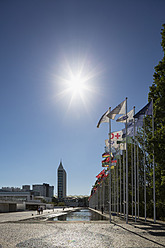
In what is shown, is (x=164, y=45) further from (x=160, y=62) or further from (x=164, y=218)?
(x=164, y=218)

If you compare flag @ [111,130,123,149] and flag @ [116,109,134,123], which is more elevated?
flag @ [116,109,134,123]

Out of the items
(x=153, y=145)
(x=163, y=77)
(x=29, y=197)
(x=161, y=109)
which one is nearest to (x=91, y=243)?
(x=153, y=145)

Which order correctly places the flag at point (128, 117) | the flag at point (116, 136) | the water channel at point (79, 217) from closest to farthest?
the flag at point (128, 117), the flag at point (116, 136), the water channel at point (79, 217)

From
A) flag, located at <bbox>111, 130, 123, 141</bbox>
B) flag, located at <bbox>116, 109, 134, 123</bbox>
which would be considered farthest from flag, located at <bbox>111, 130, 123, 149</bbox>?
flag, located at <bbox>116, 109, 134, 123</bbox>

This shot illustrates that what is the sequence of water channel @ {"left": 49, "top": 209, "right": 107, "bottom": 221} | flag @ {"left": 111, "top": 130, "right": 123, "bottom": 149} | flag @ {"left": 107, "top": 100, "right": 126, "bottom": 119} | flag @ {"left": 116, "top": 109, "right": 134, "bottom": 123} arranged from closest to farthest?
1. flag @ {"left": 107, "top": 100, "right": 126, "bottom": 119}
2. flag @ {"left": 116, "top": 109, "right": 134, "bottom": 123}
3. flag @ {"left": 111, "top": 130, "right": 123, "bottom": 149}
4. water channel @ {"left": 49, "top": 209, "right": 107, "bottom": 221}

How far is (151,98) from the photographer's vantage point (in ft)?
81.7

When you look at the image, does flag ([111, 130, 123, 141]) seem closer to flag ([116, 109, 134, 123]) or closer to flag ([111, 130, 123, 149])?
flag ([111, 130, 123, 149])

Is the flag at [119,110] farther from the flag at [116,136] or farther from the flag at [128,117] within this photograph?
the flag at [116,136]

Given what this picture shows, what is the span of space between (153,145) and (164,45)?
839 centimetres

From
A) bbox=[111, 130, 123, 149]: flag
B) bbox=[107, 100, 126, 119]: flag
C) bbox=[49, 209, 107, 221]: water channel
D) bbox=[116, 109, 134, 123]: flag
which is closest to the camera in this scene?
bbox=[107, 100, 126, 119]: flag

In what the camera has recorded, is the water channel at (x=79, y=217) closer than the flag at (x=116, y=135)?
No

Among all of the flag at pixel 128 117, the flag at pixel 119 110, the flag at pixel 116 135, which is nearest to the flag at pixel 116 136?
the flag at pixel 116 135

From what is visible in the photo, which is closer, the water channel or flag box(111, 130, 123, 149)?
flag box(111, 130, 123, 149)

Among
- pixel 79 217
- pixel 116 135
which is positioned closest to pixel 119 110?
pixel 116 135
